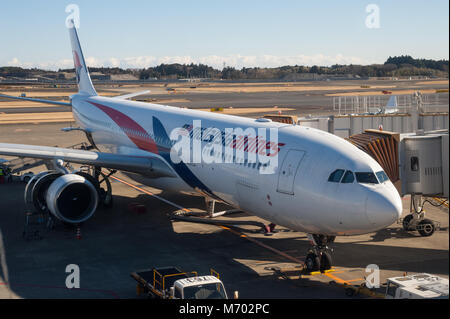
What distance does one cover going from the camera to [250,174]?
1883cm

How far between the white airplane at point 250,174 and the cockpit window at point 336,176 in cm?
3

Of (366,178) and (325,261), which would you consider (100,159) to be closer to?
(325,261)

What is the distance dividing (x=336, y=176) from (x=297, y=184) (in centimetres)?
127

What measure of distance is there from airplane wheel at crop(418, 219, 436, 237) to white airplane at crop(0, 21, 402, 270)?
257 inches

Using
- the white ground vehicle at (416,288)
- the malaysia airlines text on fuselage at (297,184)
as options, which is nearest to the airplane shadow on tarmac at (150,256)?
the white ground vehicle at (416,288)

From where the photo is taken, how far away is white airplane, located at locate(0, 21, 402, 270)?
16016mm

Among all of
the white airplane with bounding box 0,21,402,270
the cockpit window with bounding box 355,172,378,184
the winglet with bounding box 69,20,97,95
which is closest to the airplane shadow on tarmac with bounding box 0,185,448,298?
the white airplane with bounding box 0,21,402,270

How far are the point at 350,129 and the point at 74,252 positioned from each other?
1592cm

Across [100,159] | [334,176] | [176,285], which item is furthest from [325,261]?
[100,159]

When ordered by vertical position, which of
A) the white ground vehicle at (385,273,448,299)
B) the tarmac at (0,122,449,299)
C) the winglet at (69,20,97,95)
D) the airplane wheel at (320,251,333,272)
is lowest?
the tarmac at (0,122,449,299)

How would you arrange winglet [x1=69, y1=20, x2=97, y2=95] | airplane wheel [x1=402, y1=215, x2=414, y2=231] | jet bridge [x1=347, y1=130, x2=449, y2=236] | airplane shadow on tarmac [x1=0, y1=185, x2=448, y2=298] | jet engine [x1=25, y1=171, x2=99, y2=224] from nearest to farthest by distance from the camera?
airplane shadow on tarmac [x1=0, y1=185, x2=448, y2=298]
jet bridge [x1=347, y1=130, x2=449, y2=236]
jet engine [x1=25, y1=171, x2=99, y2=224]
airplane wheel [x1=402, y1=215, x2=414, y2=231]
winglet [x1=69, y1=20, x2=97, y2=95]

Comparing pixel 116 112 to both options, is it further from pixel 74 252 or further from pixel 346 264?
pixel 346 264

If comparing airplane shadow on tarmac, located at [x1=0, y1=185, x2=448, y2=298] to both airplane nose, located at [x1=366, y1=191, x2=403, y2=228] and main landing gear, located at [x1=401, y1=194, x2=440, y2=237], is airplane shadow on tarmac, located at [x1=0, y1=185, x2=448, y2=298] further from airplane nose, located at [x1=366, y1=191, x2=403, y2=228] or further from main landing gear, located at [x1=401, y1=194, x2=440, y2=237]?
airplane nose, located at [x1=366, y1=191, x2=403, y2=228]
